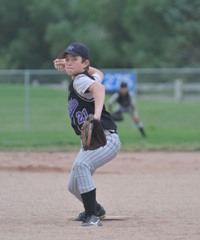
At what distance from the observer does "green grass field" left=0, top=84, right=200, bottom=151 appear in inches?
687

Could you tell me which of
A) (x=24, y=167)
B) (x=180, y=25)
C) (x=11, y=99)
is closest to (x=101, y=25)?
(x=180, y=25)

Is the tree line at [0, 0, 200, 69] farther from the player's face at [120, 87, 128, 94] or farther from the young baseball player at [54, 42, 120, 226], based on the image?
the young baseball player at [54, 42, 120, 226]

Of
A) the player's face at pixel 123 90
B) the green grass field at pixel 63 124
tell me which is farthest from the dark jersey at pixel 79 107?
the player's face at pixel 123 90

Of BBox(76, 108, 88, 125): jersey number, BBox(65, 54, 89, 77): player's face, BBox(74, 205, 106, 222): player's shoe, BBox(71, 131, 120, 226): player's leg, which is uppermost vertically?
BBox(65, 54, 89, 77): player's face

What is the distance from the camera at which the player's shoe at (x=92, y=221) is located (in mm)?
7527

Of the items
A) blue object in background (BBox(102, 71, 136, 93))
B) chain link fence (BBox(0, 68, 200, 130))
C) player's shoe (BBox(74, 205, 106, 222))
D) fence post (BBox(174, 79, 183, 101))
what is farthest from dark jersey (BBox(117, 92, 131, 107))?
player's shoe (BBox(74, 205, 106, 222))

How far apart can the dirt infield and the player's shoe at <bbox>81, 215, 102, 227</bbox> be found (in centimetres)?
7

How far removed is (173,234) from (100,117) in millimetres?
1321

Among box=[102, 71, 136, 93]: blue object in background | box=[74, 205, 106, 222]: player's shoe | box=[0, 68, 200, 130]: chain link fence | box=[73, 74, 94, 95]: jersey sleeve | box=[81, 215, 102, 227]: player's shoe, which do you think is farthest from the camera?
box=[0, 68, 200, 130]: chain link fence

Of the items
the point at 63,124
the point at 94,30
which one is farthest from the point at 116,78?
the point at 94,30

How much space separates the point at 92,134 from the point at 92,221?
90 centimetres

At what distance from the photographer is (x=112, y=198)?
9773 millimetres

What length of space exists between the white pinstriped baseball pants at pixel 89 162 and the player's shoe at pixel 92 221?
0.28 metres

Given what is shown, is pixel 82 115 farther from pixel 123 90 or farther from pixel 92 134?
pixel 123 90
